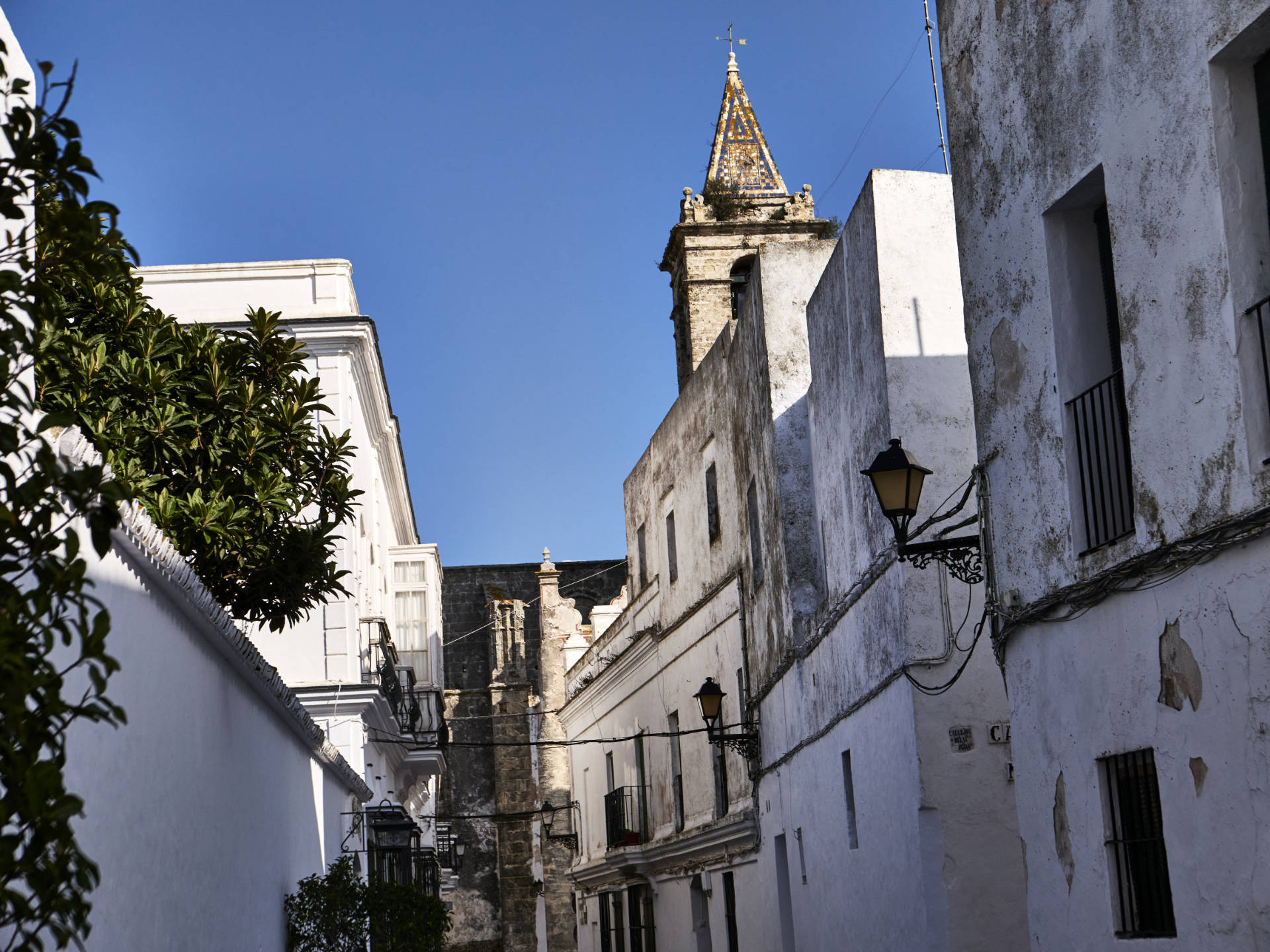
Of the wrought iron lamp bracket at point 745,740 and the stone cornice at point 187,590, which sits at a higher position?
the stone cornice at point 187,590

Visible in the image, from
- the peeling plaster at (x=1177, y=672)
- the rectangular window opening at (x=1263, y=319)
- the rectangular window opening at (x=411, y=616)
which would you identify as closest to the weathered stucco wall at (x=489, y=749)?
the rectangular window opening at (x=411, y=616)

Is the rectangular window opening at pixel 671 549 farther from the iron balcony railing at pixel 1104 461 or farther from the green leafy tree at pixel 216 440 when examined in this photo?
the iron balcony railing at pixel 1104 461

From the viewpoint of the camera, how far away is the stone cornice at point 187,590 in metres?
5.34

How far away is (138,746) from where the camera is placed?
6.03 m

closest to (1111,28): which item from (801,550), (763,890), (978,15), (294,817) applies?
(978,15)

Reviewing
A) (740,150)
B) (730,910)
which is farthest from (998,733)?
(740,150)

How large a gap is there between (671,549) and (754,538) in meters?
5.78

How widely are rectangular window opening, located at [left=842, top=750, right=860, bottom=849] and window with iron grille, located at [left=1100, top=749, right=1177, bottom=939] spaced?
5.85 metres

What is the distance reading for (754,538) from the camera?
674 inches

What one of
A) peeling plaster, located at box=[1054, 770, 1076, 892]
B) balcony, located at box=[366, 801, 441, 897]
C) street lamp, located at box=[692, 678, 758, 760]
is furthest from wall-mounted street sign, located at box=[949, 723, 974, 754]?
street lamp, located at box=[692, 678, 758, 760]

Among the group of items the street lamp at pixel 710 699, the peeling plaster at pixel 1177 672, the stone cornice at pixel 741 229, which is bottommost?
the peeling plaster at pixel 1177 672

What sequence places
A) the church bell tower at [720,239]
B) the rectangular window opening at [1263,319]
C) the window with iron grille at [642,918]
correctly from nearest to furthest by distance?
1. the rectangular window opening at [1263,319]
2. the window with iron grille at [642,918]
3. the church bell tower at [720,239]

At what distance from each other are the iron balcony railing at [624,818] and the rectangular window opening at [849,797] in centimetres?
1081

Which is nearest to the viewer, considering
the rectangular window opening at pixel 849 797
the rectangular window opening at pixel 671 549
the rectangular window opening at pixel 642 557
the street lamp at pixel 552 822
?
the rectangular window opening at pixel 849 797
